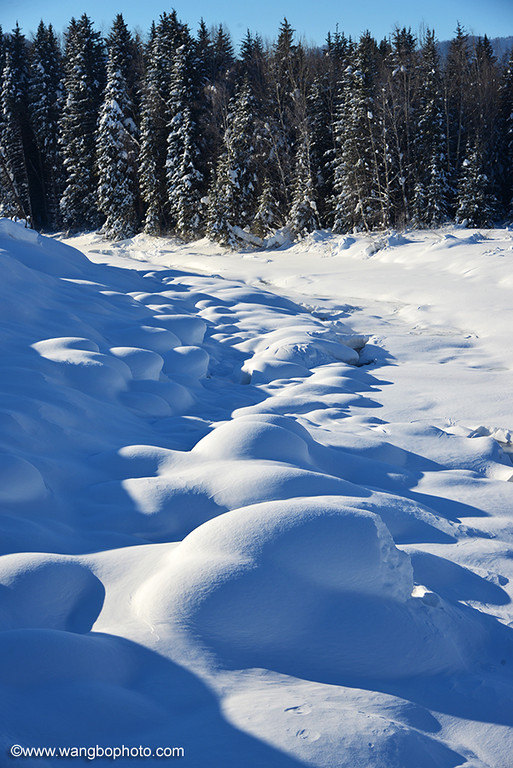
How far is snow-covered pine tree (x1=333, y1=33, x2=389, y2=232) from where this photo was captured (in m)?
19.7

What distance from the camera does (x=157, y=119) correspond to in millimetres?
23469

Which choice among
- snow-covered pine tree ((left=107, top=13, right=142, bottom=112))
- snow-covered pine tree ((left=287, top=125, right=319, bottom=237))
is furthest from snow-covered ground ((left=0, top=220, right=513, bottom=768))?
snow-covered pine tree ((left=107, top=13, right=142, bottom=112))

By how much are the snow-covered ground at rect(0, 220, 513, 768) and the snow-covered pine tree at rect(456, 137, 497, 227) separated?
1573 cm

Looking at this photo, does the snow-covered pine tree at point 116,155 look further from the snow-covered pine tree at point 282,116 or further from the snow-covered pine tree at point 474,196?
the snow-covered pine tree at point 474,196

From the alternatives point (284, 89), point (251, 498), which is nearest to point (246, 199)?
point (284, 89)

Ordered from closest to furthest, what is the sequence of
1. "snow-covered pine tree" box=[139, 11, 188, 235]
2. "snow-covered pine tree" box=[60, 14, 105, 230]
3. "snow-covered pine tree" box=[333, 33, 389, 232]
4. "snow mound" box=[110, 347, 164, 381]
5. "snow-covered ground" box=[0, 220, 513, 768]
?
"snow-covered ground" box=[0, 220, 513, 768]
"snow mound" box=[110, 347, 164, 381]
"snow-covered pine tree" box=[333, 33, 389, 232]
"snow-covered pine tree" box=[139, 11, 188, 235]
"snow-covered pine tree" box=[60, 14, 105, 230]

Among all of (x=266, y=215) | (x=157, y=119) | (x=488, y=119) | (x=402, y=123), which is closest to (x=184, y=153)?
(x=157, y=119)

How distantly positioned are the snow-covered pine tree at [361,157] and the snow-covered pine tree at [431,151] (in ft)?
4.65

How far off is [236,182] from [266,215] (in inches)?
70.6

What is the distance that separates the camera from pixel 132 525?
2.44 m

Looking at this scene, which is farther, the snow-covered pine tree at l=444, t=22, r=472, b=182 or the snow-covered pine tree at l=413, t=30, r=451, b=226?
the snow-covered pine tree at l=444, t=22, r=472, b=182

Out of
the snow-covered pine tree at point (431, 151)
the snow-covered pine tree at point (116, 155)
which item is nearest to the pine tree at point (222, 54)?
the snow-covered pine tree at point (116, 155)

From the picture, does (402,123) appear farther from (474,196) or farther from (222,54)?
(222,54)

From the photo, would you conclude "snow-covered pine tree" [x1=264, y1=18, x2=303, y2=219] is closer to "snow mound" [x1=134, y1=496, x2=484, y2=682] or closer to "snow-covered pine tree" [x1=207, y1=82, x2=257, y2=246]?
"snow-covered pine tree" [x1=207, y1=82, x2=257, y2=246]
